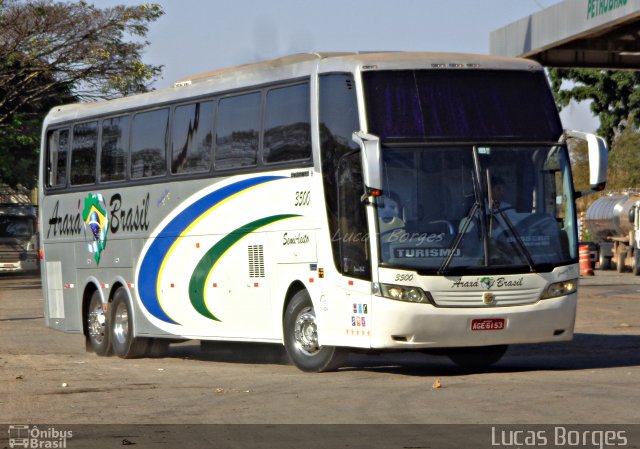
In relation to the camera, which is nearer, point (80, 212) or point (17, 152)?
point (80, 212)

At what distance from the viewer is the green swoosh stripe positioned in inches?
651

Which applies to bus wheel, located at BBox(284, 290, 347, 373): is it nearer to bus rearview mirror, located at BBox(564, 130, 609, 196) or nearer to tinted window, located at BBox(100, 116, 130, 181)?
bus rearview mirror, located at BBox(564, 130, 609, 196)

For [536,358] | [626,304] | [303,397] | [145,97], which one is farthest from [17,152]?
[303,397]

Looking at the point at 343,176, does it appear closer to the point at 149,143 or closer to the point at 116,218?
the point at 149,143

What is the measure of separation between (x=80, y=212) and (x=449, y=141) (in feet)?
26.5

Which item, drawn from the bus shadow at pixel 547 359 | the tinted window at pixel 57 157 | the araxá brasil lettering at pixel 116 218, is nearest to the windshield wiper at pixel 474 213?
the bus shadow at pixel 547 359

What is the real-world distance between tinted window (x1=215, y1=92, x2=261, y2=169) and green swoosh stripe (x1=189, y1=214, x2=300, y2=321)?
0.78 m

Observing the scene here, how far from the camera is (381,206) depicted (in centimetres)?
1423

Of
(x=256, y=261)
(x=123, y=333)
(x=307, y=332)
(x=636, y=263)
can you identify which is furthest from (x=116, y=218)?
(x=636, y=263)

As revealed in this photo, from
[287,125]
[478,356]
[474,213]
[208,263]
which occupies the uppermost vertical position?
[287,125]

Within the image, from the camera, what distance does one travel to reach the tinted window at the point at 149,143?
18438 mm

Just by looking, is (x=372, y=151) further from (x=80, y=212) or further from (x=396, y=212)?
(x=80, y=212)

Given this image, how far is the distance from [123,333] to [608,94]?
128 ft
